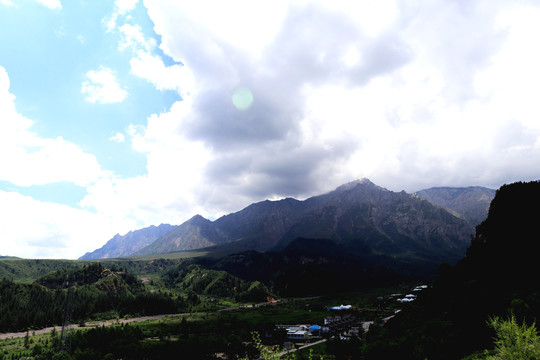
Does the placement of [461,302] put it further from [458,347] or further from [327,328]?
[327,328]

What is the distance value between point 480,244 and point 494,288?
5633cm

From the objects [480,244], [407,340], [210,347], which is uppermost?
[480,244]

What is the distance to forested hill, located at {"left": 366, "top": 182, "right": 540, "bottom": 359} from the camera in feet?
265

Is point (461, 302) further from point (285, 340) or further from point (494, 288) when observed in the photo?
point (285, 340)

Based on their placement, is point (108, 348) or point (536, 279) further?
point (108, 348)

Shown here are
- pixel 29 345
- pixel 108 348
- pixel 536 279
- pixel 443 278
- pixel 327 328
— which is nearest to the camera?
pixel 536 279

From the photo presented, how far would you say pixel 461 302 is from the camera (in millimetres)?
100625

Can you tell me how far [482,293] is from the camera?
93438 mm

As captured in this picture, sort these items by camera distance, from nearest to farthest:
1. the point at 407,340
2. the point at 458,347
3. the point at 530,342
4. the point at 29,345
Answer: the point at 530,342 → the point at 458,347 → the point at 407,340 → the point at 29,345

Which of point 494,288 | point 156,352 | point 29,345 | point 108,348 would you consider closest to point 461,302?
point 494,288

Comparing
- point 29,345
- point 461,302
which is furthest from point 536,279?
point 29,345

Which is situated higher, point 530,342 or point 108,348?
point 530,342

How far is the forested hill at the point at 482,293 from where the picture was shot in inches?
3179

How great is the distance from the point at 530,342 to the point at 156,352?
13050 centimetres
